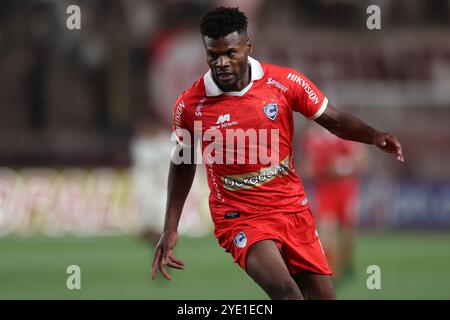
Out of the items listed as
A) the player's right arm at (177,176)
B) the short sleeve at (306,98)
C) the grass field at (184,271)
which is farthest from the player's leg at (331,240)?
the short sleeve at (306,98)

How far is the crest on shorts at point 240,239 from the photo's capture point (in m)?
7.27

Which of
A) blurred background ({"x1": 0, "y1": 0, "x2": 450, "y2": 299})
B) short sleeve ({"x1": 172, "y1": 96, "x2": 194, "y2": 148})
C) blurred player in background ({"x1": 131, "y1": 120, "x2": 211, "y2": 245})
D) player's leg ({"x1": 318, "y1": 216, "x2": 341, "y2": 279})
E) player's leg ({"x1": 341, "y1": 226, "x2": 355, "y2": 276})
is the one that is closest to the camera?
short sleeve ({"x1": 172, "y1": 96, "x2": 194, "y2": 148})

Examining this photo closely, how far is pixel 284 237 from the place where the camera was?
7328 mm

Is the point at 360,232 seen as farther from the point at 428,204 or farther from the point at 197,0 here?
the point at 197,0

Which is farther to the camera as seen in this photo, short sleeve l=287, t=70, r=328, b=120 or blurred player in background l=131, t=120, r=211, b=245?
blurred player in background l=131, t=120, r=211, b=245

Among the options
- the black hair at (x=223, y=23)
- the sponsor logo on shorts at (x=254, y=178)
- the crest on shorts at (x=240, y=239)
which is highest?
the black hair at (x=223, y=23)

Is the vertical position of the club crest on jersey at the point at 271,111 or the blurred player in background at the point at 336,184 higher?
the club crest on jersey at the point at 271,111

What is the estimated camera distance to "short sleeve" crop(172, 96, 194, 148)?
750 centimetres

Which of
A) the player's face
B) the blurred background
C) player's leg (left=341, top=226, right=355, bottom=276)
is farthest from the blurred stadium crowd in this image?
the player's face

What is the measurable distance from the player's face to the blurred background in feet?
31.9

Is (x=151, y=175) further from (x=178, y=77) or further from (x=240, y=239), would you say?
(x=240, y=239)

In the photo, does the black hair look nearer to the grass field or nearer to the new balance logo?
the new balance logo

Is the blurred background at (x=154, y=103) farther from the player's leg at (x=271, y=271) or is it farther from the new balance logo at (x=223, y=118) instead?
the player's leg at (x=271, y=271)

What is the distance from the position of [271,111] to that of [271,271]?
1176 mm
